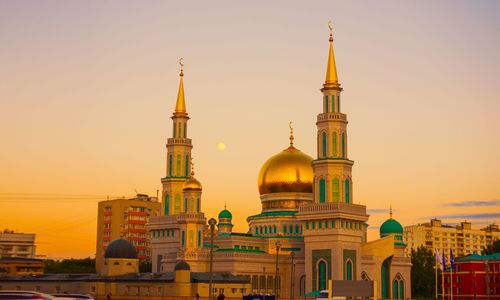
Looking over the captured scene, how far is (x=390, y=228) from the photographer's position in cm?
10488

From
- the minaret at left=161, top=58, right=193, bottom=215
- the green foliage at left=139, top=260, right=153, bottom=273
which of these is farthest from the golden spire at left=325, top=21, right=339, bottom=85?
the green foliage at left=139, top=260, right=153, bottom=273

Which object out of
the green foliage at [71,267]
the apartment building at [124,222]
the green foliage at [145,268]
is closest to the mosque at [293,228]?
the green foliage at [145,268]

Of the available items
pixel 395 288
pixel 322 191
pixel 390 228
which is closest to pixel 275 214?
pixel 322 191

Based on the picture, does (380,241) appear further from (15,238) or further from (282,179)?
(15,238)

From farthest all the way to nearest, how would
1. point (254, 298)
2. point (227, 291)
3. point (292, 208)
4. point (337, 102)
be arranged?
1. point (292, 208)
2. point (337, 102)
3. point (227, 291)
4. point (254, 298)

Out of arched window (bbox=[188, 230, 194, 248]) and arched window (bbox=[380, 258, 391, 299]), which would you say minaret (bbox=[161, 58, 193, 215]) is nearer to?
arched window (bbox=[188, 230, 194, 248])

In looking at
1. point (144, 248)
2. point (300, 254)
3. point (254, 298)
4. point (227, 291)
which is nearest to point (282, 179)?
point (300, 254)

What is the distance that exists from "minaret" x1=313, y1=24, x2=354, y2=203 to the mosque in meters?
0.11

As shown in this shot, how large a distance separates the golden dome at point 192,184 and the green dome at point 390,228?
2381cm

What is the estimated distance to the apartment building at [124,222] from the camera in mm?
157625

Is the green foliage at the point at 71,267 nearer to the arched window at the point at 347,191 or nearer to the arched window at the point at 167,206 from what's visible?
the arched window at the point at 167,206

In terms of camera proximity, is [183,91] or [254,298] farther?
[183,91]

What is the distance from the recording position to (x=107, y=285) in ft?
284

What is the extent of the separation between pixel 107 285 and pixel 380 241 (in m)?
32.9
